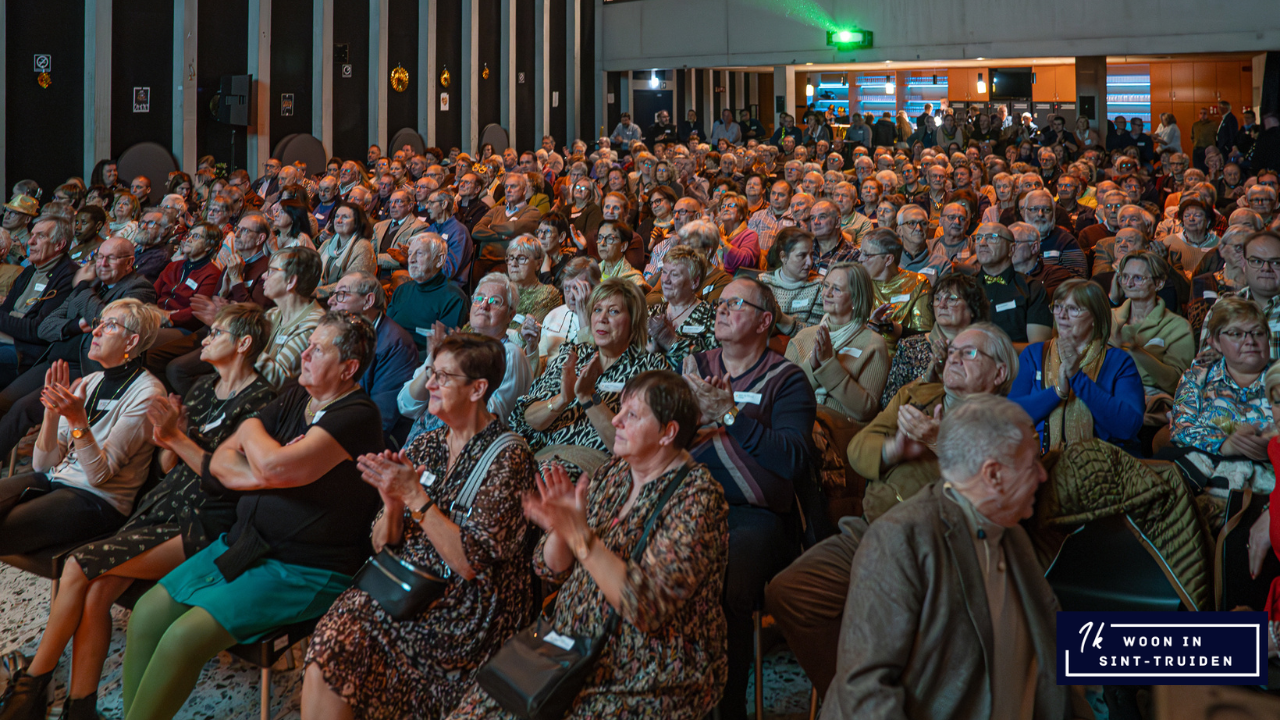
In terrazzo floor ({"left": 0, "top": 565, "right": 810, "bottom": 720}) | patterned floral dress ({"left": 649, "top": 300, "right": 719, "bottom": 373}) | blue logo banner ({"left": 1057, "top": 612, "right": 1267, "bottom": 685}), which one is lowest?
terrazzo floor ({"left": 0, "top": 565, "right": 810, "bottom": 720})

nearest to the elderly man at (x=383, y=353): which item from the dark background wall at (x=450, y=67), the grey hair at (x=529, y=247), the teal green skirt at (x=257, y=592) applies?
the grey hair at (x=529, y=247)

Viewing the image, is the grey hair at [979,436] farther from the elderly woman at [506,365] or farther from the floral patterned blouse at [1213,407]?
the elderly woman at [506,365]

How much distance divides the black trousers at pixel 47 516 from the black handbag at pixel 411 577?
126 centimetres

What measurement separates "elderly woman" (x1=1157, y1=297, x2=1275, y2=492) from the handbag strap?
78.2 inches

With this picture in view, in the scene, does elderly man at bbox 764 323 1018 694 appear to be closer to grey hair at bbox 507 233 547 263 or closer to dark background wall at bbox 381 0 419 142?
grey hair at bbox 507 233 547 263

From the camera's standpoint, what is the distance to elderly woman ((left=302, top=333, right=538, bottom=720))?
2295 mm

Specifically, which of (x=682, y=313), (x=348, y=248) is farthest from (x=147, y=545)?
(x=348, y=248)

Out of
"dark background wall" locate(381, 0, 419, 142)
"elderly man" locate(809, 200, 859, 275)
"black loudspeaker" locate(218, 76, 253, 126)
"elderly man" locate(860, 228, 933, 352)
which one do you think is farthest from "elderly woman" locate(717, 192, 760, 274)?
"dark background wall" locate(381, 0, 419, 142)

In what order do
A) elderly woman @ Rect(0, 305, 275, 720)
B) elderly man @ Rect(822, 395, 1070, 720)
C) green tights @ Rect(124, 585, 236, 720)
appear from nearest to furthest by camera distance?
elderly man @ Rect(822, 395, 1070, 720) < green tights @ Rect(124, 585, 236, 720) < elderly woman @ Rect(0, 305, 275, 720)

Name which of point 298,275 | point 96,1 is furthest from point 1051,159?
point 96,1

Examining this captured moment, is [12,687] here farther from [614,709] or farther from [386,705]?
[614,709]

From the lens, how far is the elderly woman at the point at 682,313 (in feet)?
12.6

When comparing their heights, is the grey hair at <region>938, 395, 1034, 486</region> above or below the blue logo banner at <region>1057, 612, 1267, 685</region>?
above

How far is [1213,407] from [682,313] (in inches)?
78.8
